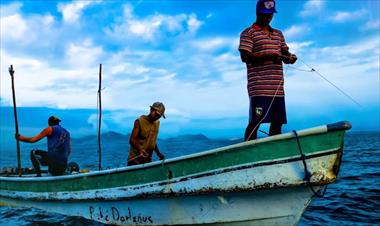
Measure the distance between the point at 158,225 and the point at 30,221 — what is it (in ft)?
15.2

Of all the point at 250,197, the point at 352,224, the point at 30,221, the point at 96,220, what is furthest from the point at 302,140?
the point at 30,221

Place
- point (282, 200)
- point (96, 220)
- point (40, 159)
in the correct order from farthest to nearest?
point (40, 159), point (96, 220), point (282, 200)

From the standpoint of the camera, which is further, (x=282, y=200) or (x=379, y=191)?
(x=379, y=191)

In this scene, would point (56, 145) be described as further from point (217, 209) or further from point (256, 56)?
point (256, 56)

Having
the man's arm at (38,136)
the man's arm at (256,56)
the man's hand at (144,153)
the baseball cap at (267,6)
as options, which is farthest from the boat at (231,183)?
the man's arm at (38,136)

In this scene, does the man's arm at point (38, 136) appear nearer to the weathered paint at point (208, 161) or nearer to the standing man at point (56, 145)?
Result: the standing man at point (56, 145)

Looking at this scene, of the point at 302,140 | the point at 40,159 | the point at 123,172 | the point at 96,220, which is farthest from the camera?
the point at 40,159

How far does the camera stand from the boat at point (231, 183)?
18.1 feet

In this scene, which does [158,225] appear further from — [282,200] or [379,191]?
[379,191]

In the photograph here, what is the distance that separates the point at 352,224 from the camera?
28.1 ft

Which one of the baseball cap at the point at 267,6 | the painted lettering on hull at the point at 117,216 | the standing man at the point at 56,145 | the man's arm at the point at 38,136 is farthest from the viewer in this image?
the standing man at the point at 56,145

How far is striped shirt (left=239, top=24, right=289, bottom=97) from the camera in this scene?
5984 mm

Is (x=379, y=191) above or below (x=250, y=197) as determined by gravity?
below

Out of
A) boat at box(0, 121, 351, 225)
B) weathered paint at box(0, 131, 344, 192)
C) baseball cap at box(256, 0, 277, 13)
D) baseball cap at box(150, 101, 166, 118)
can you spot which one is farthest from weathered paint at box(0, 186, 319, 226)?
baseball cap at box(256, 0, 277, 13)
